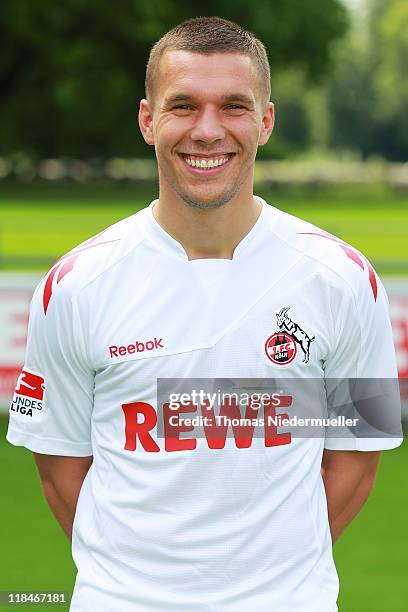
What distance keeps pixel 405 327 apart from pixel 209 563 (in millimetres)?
6357

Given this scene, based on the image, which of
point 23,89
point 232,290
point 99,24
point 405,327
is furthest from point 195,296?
point 23,89

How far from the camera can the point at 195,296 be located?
9.22 feet

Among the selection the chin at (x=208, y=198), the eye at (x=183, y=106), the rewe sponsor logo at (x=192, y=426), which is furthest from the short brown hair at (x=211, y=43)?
the rewe sponsor logo at (x=192, y=426)

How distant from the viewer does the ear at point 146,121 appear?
9.70 feet

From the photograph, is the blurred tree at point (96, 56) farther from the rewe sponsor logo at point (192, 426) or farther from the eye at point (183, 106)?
the rewe sponsor logo at point (192, 426)

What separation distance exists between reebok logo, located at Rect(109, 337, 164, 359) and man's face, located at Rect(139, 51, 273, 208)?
340mm

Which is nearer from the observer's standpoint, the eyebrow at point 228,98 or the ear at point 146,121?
the eyebrow at point 228,98

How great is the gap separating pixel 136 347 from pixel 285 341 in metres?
0.34

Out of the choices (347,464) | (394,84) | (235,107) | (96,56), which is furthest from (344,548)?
(394,84)

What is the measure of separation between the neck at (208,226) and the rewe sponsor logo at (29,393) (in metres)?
0.51

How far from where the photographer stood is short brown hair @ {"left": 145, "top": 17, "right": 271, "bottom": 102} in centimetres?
280

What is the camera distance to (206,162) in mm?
2754

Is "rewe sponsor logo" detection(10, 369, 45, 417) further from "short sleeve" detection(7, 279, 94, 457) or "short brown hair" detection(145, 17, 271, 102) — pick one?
"short brown hair" detection(145, 17, 271, 102)

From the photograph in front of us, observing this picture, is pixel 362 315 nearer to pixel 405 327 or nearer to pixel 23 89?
pixel 405 327
